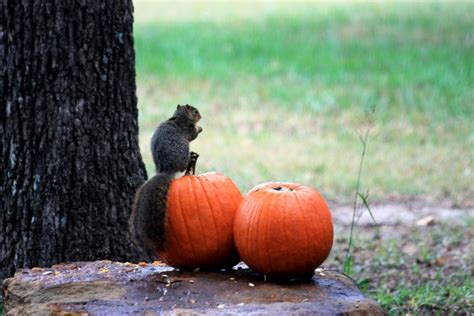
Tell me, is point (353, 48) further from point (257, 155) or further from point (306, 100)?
point (257, 155)

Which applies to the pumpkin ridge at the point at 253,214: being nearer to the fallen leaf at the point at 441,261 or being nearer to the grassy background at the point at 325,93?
the fallen leaf at the point at 441,261

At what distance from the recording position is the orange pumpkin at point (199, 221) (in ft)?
13.4

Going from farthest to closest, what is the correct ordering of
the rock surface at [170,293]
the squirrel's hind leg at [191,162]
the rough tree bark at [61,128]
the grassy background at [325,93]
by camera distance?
the grassy background at [325,93]
the rough tree bark at [61,128]
the squirrel's hind leg at [191,162]
the rock surface at [170,293]

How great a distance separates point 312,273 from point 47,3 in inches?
81.5

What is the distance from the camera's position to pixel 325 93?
12.6 metres

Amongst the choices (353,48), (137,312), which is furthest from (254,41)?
(137,312)

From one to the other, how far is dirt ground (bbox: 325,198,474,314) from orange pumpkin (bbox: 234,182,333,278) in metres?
1.44

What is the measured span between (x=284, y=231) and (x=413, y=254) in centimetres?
299

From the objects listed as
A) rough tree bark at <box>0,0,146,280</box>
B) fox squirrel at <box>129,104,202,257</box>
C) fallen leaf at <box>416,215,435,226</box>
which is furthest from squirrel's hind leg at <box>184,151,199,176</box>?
fallen leaf at <box>416,215,435,226</box>

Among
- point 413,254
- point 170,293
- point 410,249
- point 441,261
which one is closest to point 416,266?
point 441,261

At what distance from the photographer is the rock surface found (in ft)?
12.0

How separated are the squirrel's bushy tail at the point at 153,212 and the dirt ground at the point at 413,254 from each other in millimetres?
1704

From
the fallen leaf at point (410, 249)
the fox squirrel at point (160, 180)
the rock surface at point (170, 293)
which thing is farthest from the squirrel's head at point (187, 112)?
the fallen leaf at point (410, 249)

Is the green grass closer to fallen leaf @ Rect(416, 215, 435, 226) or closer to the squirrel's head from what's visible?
fallen leaf @ Rect(416, 215, 435, 226)
